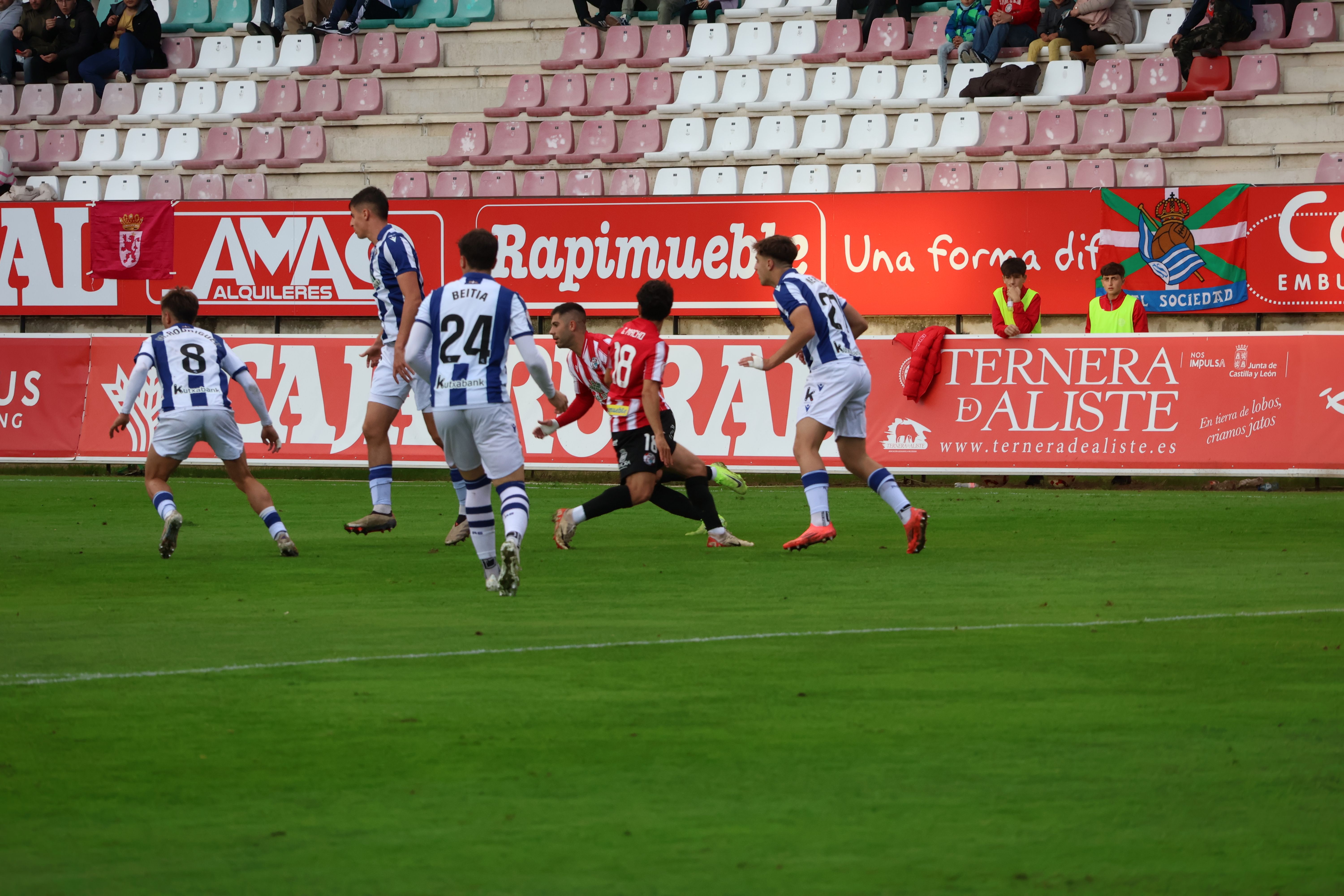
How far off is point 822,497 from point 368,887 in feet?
23.9

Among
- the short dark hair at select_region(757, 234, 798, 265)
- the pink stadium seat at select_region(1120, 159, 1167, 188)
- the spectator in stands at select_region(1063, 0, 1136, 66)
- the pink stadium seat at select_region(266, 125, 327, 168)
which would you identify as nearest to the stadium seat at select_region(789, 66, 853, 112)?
the spectator in stands at select_region(1063, 0, 1136, 66)

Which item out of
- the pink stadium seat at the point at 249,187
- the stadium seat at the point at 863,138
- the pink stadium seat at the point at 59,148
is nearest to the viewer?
the stadium seat at the point at 863,138

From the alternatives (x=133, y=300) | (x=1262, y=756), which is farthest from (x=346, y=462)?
(x=1262, y=756)

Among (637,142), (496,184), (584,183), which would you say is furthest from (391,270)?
(637,142)

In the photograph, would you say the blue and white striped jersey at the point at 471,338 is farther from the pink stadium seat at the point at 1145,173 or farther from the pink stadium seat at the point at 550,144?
the pink stadium seat at the point at 550,144

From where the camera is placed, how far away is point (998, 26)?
1998cm

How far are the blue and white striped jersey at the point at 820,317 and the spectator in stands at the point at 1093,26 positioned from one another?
9990mm

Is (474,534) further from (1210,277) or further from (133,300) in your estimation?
(133,300)

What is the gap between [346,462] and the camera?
17844 millimetres

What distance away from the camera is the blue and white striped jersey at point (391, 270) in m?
11.6

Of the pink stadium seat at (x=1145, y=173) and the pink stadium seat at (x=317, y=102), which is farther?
the pink stadium seat at (x=317, y=102)

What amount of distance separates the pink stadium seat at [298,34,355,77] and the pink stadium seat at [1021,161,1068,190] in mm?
9952

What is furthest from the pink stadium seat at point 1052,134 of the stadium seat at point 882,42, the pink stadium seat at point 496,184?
the pink stadium seat at point 496,184

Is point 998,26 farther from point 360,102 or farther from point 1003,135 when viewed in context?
point 360,102
